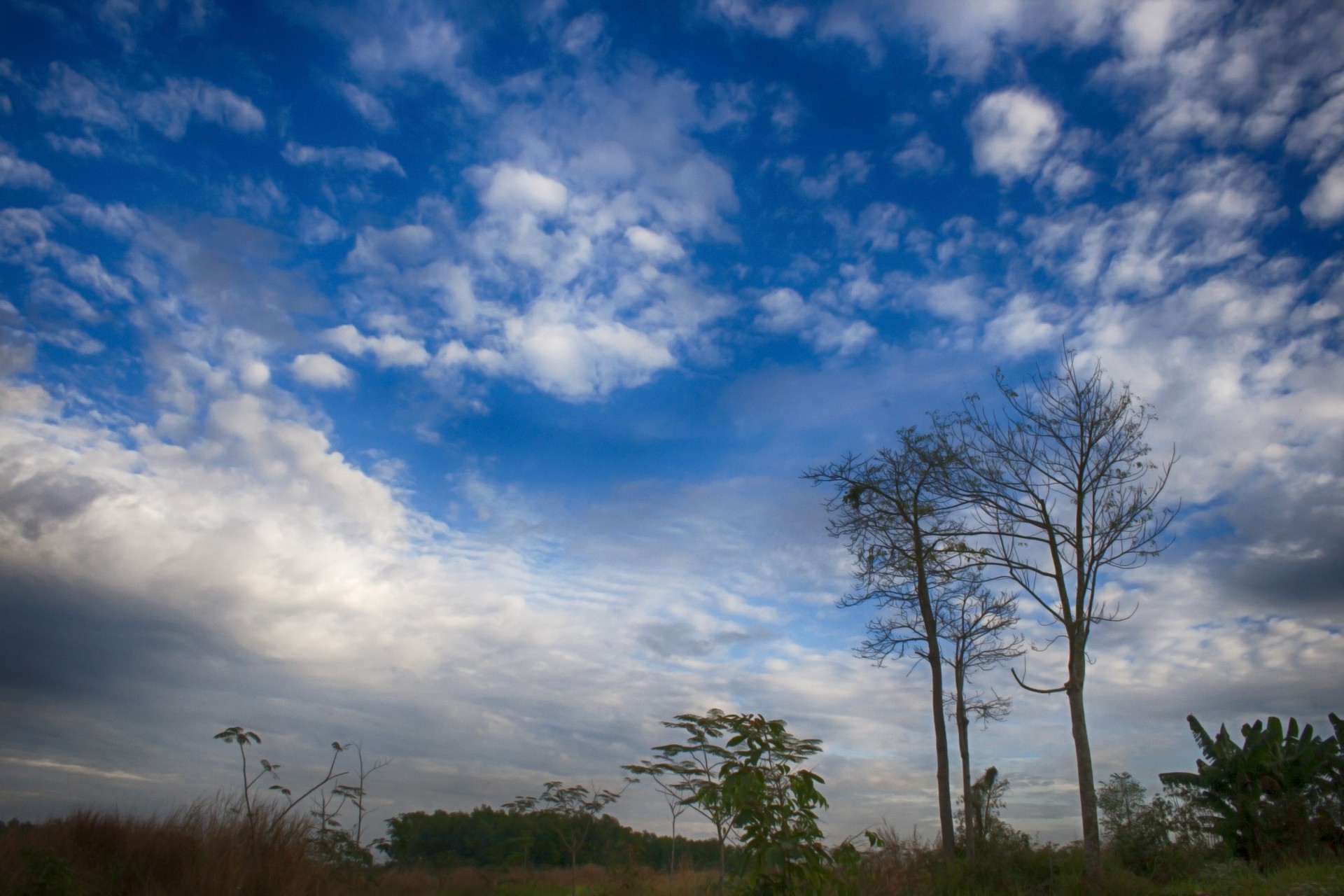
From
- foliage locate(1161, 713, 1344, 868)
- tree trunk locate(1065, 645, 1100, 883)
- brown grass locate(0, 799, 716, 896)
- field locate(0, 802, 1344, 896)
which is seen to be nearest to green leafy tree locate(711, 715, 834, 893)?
field locate(0, 802, 1344, 896)

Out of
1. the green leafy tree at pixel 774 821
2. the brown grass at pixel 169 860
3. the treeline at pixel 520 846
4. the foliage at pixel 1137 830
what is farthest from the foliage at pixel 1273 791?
the brown grass at pixel 169 860

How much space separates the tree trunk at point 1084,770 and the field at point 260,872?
411mm

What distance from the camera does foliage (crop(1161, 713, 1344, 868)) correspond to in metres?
12.9

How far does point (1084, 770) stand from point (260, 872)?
12643mm

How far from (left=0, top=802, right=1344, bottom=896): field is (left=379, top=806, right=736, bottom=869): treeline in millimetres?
3370

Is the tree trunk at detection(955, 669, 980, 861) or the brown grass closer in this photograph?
the brown grass

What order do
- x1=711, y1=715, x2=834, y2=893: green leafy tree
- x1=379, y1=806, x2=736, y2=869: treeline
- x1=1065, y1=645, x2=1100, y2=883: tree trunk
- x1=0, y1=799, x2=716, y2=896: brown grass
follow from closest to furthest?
x1=711, y1=715, x2=834, y2=893: green leafy tree, x1=0, y1=799, x2=716, y2=896: brown grass, x1=1065, y1=645, x2=1100, y2=883: tree trunk, x1=379, y1=806, x2=736, y2=869: treeline

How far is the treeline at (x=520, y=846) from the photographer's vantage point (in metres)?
16.7

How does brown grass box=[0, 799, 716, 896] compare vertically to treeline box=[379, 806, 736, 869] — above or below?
above

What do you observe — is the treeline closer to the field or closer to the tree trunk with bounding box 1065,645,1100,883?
the field

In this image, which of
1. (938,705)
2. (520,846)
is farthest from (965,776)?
(520,846)

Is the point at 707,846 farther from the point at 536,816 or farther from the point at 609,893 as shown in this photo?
the point at 609,893

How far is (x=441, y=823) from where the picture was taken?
75.3 ft

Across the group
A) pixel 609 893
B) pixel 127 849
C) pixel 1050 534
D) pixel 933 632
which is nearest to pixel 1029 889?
pixel 933 632
